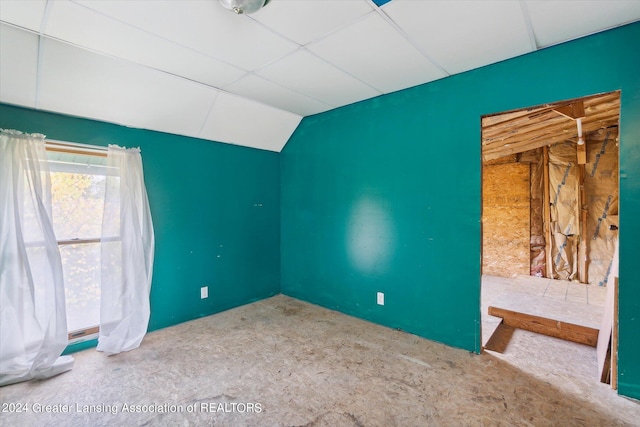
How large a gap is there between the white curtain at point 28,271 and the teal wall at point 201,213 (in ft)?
1.05

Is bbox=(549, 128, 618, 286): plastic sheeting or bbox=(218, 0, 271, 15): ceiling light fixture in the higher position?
bbox=(218, 0, 271, 15): ceiling light fixture

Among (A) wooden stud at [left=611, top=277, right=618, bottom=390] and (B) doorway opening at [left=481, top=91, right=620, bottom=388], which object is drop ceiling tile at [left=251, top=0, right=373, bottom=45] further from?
(A) wooden stud at [left=611, top=277, right=618, bottom=390]

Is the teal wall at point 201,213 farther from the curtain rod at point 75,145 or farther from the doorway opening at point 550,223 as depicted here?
the doorway opening at point 550,223

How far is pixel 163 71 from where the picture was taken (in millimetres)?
2285

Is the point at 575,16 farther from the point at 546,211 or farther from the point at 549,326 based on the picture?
the point at 546,211

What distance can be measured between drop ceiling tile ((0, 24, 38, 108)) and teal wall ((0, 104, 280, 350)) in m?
0.15

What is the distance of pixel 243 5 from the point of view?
146 centimetres

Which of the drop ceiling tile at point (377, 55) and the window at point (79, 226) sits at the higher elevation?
the drop ceiling tile at point (377, 55)

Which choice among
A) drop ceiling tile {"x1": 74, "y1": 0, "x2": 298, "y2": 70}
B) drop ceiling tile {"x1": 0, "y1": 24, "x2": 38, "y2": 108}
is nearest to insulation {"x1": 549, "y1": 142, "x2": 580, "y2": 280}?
drop ceiling tile {"x1": 74, "y1": 0, "x2": 298, "y2": 70}

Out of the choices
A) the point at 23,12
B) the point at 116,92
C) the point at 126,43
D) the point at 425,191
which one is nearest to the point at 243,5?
the point at 126,43

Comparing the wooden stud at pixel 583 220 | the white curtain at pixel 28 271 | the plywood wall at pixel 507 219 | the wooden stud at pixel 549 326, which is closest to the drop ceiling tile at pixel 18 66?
the white curtain at pixel 28 271

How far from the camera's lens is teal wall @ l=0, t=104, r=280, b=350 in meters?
2.69

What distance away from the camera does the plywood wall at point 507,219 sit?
5133 mm

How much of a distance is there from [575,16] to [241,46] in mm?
2065
